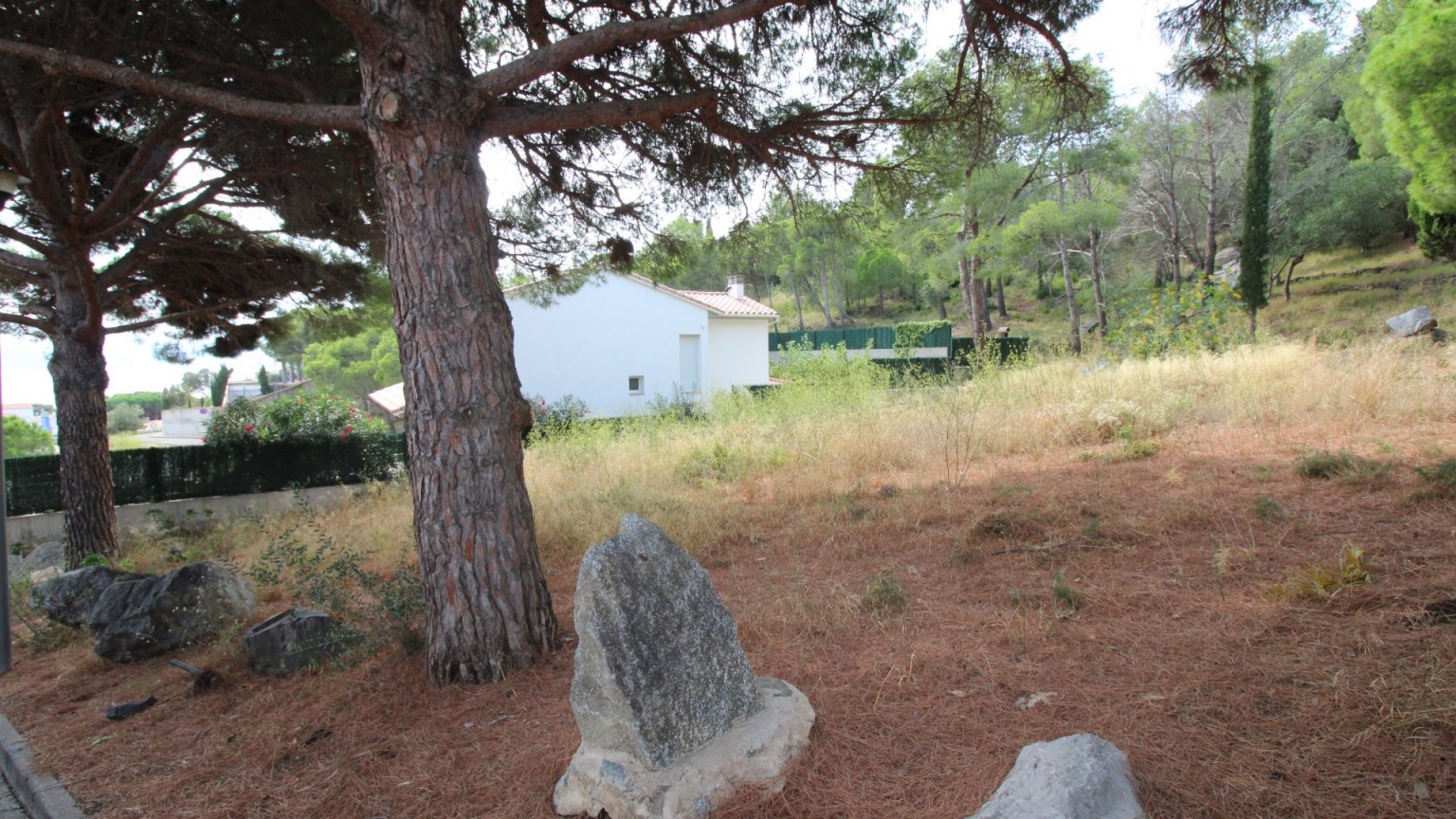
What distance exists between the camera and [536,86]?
17.9 feet

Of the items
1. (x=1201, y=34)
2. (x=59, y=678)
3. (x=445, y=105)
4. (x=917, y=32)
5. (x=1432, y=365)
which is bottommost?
(x=59, y=678)

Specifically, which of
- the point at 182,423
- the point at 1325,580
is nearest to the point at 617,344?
the point at 1325,580

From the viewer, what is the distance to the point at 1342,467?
5.32m

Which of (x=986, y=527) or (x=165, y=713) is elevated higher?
(x=986, y=527)

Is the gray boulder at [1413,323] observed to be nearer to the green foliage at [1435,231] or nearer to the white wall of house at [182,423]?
the green foliage at [1435,231]

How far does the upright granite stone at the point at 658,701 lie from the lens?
7.64 ft

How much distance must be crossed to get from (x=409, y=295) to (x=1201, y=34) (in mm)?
5065

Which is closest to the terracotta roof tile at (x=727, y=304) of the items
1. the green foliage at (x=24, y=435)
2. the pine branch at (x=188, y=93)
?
the pine branch at (x=188, y=93)

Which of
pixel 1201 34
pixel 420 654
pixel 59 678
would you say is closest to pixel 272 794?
pixel 420 654

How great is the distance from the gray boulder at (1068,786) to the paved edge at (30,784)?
11.5 ft

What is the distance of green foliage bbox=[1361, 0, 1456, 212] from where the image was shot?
6859 mm

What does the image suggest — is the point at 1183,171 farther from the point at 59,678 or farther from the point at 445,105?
the point at 59,678

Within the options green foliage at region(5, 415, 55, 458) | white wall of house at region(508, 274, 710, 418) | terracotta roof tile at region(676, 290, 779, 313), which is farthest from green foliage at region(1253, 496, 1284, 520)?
green foliage at region(5, 415, 55, 458)

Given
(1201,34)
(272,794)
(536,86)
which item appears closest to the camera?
(272,794)
